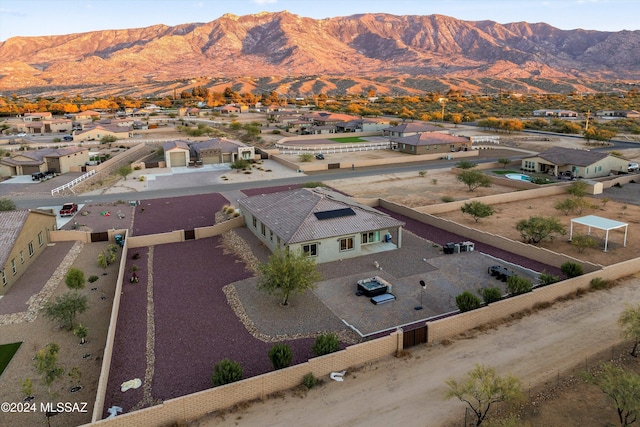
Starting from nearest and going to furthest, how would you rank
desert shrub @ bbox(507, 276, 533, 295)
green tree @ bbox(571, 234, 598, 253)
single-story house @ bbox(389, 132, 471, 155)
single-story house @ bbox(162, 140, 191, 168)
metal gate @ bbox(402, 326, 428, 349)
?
1. metal gate @ bbox(402, 326, 428, 349)
2. desert shrub @ bbox(507, 276, 533, 295)
3. green tree @ bbox(571, 234, 598, 253)
4. single-story house @ bbox(162, 140, 191, 168)
5. single-story house @ bbox(389, 132, 471, 155)

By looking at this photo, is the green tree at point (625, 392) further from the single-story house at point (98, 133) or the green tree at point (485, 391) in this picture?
the single-story house at point (98, 133)

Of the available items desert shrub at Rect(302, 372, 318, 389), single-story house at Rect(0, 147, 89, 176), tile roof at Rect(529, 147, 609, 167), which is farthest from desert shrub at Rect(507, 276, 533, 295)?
single-story house at Rect(0, 147, 89, 176)

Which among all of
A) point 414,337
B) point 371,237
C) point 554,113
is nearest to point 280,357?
point 414,337

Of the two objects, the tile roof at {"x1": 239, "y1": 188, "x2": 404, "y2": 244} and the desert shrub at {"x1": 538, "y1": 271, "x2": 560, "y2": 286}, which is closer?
the desert shrub at {"x1": 538, "y1": 271, "x2": 560, "y2": 286}

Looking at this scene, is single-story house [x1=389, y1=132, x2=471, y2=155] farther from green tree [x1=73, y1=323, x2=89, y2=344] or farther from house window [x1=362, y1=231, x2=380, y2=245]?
green tree [x1=73, y1=323, x2=89, y2=344]

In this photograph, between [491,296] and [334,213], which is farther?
[334,213]

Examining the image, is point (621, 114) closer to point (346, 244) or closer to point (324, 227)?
point (346, 244)
